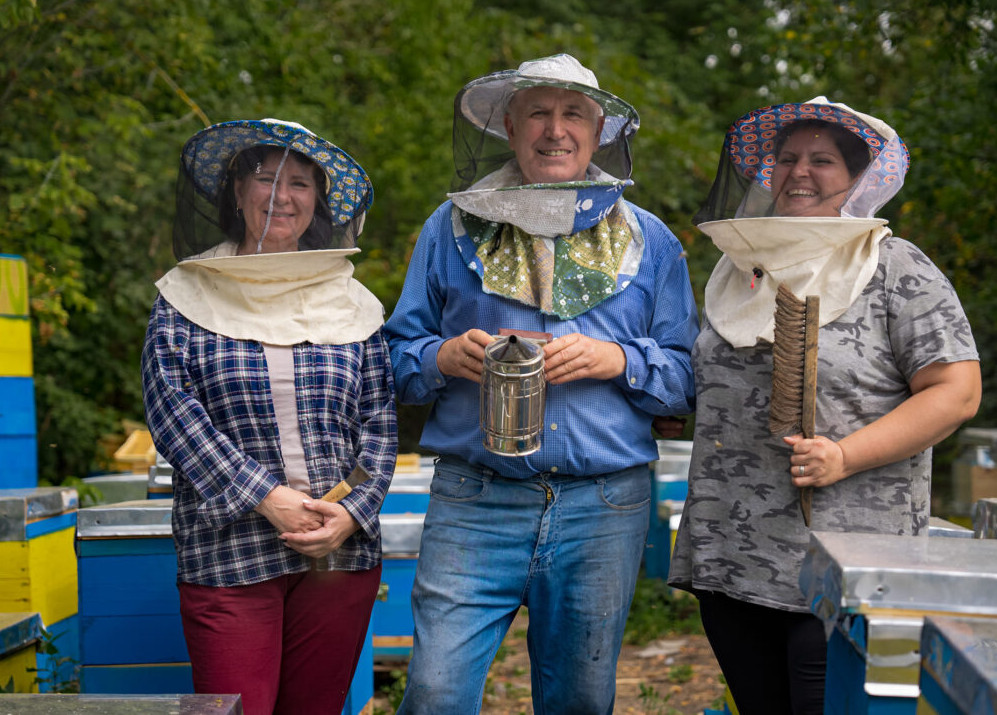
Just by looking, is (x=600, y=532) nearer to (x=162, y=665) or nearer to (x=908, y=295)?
(x=908, y=295)

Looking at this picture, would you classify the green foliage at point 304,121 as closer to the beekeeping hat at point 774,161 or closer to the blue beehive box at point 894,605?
the beekeeping hat at point 774,161

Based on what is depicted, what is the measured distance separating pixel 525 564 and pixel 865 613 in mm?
1064

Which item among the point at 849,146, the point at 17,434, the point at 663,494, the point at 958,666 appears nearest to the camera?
the point at 958,666

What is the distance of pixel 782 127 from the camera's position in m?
2.33

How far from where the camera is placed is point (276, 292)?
2.51 meters

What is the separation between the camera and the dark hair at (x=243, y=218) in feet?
8.35

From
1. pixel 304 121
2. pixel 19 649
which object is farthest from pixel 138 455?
pixel 304 121

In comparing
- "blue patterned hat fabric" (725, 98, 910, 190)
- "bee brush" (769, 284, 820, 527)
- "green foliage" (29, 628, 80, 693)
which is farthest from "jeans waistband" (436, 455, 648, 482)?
"green foliage" (29, 628, 80, 693)

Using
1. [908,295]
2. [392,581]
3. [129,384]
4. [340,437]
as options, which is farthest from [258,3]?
[908,295]

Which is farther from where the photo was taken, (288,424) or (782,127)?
(288,424)

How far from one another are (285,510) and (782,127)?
1.45 meters

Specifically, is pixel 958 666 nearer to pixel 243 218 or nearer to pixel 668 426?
pixel 668 426

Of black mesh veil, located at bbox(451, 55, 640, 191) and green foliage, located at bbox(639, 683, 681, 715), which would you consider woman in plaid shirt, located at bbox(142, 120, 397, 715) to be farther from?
green foliage, located at bbox(639, 683, 681, 715)

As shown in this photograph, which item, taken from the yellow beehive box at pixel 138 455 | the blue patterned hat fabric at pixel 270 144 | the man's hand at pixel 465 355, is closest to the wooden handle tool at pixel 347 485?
the man's hand at pixel 465 355
